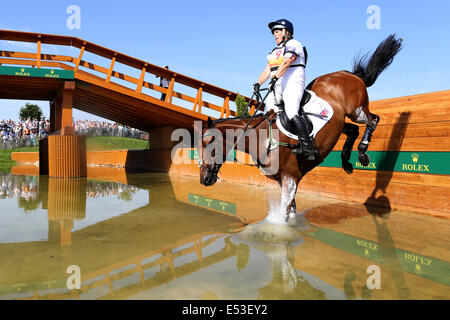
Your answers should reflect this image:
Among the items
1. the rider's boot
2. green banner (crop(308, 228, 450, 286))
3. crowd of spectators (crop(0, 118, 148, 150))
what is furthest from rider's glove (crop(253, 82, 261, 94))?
crowd of spectators (crop(0, 118, 148, 150))

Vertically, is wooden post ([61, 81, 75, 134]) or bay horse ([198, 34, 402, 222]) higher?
wooden post ([61, 81, 75, 134])

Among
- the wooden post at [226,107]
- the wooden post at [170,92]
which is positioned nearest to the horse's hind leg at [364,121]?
the wooden post at [170,92]

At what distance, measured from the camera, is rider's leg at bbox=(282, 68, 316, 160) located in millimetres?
4539

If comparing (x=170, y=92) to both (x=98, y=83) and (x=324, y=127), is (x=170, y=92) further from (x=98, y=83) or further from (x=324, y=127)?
(x=324, y=127)

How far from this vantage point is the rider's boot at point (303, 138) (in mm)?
4523

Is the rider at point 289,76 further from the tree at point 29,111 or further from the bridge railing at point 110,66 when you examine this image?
the tree at point 29,111

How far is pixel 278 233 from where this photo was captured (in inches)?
182

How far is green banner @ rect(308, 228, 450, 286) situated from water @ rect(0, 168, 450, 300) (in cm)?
1

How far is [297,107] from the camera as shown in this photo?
15.2 ft

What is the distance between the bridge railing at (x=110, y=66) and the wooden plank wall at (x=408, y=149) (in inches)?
359

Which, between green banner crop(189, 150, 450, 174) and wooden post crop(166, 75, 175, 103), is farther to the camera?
wooden post crop(166, 75, 175, 103)

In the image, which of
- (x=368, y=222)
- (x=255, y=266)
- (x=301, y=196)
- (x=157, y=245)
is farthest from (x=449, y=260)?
(x=301, y=196)

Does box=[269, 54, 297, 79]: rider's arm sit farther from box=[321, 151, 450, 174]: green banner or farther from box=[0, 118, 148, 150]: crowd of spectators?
box=[0, 118, 148, 150]: crowd of spectators

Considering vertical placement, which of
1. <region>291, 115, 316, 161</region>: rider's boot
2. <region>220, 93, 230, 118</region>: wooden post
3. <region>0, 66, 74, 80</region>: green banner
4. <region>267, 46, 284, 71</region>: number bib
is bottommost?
<region>291, 115, 316, 161</region>: rider's boot
